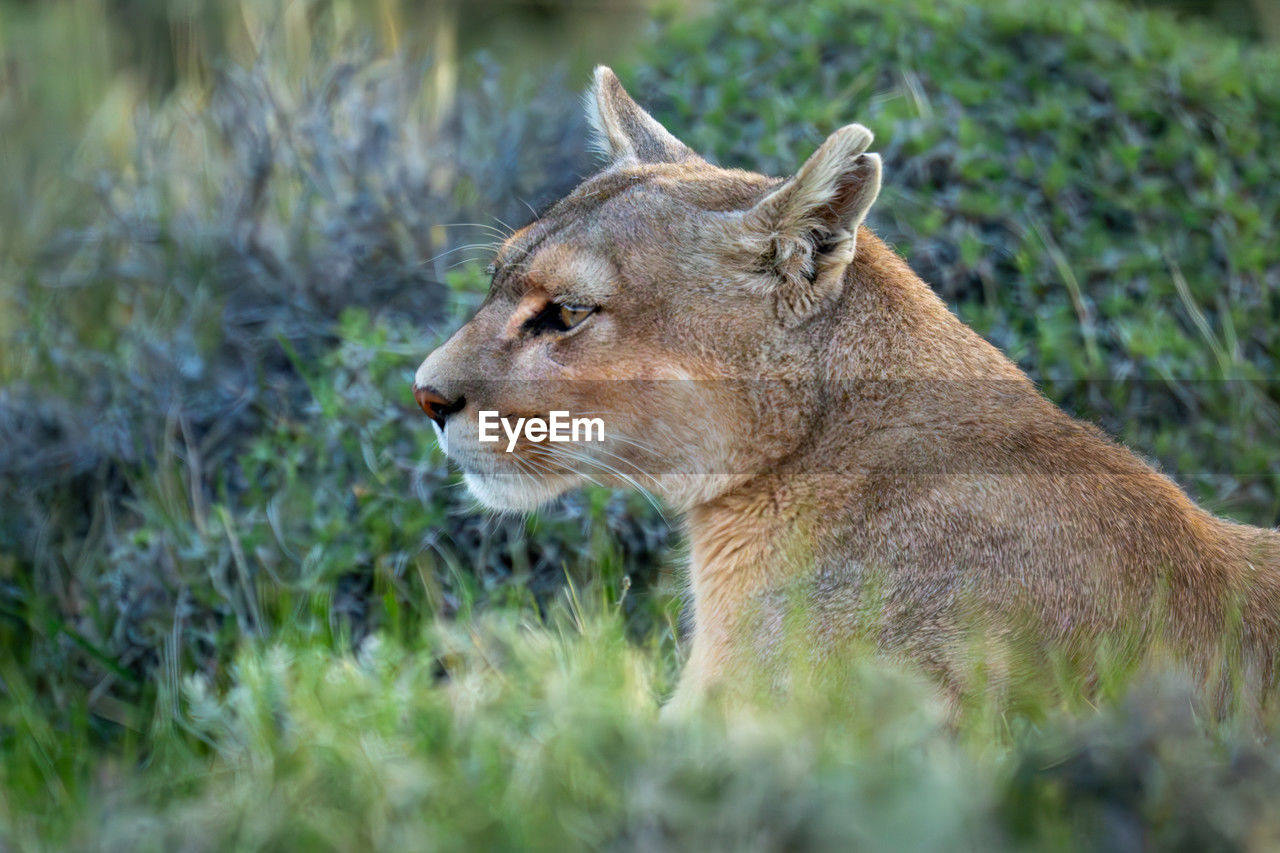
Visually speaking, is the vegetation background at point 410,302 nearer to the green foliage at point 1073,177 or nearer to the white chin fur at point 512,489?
the green foliage at point 1073,177

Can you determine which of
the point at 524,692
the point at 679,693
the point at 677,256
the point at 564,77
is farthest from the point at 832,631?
the point at 564,77

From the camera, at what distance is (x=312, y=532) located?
14.3ft

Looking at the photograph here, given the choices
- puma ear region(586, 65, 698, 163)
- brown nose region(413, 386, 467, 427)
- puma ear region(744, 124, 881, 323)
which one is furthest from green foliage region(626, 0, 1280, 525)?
brown nose region(413, 386, 467, 427)

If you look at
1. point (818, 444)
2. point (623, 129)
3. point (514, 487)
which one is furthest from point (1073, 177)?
point (514, 487)

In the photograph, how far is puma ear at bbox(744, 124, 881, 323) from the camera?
2.87m

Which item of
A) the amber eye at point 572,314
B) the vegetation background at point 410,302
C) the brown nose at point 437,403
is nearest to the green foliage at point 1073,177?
the vegetation background at point 410,302

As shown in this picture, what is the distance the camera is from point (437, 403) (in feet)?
10.3

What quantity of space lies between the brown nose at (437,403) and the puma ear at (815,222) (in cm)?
80

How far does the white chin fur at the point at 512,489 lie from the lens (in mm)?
3186

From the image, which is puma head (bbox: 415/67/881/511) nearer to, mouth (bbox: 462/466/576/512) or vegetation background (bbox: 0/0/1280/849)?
mouth (bbox: 462/466/576/512)

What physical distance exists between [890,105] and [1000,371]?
2.41 metres

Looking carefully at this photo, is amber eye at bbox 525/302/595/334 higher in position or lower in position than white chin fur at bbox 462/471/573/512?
higher

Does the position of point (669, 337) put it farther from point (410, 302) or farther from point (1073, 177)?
point (1073, 177)

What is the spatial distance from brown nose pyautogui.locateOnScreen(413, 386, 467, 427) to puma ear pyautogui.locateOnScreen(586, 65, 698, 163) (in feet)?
3.22
